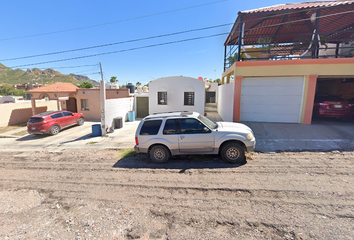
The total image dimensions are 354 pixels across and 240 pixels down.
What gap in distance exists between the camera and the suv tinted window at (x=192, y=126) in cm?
545

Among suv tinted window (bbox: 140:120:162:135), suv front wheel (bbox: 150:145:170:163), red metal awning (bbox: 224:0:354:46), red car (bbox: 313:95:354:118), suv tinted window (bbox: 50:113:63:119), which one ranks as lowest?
suv front wheel (bbox: 150:145:170:163)

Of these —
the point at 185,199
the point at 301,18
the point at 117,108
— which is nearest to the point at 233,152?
the point at 185,199

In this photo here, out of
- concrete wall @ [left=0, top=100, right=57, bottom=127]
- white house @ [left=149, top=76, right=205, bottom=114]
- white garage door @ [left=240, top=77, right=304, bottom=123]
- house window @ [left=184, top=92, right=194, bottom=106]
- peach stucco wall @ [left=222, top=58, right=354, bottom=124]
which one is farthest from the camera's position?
concrete wall @ [left=0, top=100, right=57, bottom=127]

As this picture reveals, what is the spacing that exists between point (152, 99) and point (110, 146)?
24.6 ft

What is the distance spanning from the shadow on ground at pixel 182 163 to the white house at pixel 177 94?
8.59 m

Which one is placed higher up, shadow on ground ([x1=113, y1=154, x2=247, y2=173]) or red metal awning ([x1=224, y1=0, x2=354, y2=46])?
red metal awning ([x1=224, y1=0, x2=354, y2=46])

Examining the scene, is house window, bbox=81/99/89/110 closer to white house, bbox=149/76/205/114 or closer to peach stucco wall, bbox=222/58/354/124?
white house, bbox=149/76/205/114

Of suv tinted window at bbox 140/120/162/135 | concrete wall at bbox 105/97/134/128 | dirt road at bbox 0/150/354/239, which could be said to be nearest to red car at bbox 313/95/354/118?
dirt road at bbox 0/150/354/239

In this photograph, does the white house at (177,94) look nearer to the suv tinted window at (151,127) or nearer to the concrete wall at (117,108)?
the concrete wall at (117,108)

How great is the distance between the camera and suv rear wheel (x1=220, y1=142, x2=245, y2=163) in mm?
5280

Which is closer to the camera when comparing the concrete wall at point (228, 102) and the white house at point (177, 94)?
the concrete wall at point (228, 102)

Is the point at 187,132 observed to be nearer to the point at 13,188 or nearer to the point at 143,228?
the point at 143,228

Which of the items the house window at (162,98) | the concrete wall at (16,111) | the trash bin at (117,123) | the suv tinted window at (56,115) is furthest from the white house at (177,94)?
the concrete wall at (16,111)

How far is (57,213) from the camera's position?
3551 mm
